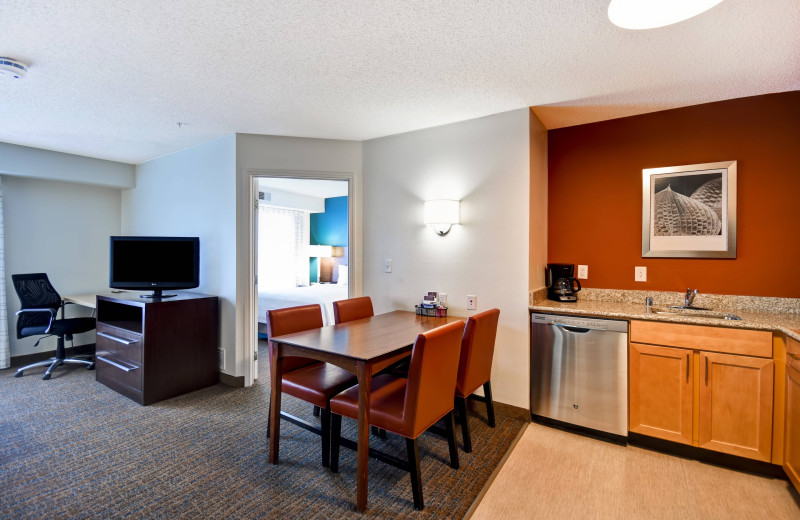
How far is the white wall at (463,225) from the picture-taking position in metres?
2.84

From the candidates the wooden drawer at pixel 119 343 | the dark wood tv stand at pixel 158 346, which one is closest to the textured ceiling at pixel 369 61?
the dark wood tv stand at pixel 158 346

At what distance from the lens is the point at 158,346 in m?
3.16

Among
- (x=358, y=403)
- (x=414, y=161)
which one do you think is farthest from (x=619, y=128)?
(x=358, y=403)

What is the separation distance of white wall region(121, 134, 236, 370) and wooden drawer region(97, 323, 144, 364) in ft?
2.19

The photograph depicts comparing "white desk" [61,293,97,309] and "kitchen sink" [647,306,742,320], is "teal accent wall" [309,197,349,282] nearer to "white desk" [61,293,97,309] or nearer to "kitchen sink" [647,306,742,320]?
"white desk" [61,293,97,309]

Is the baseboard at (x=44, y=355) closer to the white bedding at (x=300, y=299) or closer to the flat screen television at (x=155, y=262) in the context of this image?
the flat screen television at (x=155, y=262)

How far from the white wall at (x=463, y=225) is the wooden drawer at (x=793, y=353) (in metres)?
1.38

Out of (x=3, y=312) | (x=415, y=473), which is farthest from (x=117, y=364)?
(x=415, y=473)

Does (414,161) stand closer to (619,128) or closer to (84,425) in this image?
(619,128)

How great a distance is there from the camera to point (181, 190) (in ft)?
13.2

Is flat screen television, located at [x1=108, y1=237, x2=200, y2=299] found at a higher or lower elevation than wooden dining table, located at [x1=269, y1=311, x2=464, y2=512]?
higher

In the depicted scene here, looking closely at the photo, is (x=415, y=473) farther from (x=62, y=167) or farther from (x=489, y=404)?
(x=62, y=167)

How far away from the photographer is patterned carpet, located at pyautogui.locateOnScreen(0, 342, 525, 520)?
185 centimetres

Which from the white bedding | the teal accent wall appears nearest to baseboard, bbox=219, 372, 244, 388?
the white bedding
